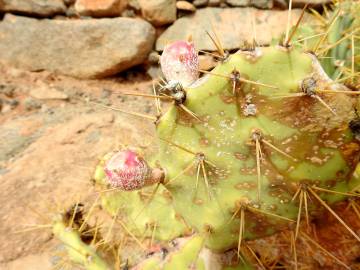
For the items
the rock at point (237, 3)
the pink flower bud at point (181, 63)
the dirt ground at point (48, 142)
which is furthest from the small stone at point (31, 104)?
the pink flower bud at point (181, 63)

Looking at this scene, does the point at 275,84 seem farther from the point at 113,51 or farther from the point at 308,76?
the point at 113,51

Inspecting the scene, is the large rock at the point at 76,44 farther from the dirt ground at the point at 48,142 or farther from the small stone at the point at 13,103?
the small stone at the point at 13,103

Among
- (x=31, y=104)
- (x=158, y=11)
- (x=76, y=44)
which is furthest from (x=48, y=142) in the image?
(x=158, y=11)

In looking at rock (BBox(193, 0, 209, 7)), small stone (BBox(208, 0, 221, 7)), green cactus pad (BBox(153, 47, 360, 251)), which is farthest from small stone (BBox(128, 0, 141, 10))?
green cactus pad (BBox(153, 47, 360, 251))

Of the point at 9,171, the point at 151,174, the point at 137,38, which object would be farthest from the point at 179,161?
the point at 137,38

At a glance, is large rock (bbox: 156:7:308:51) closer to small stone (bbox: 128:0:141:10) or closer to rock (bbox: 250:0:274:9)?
rock (bbox: 250:0:274:9)
